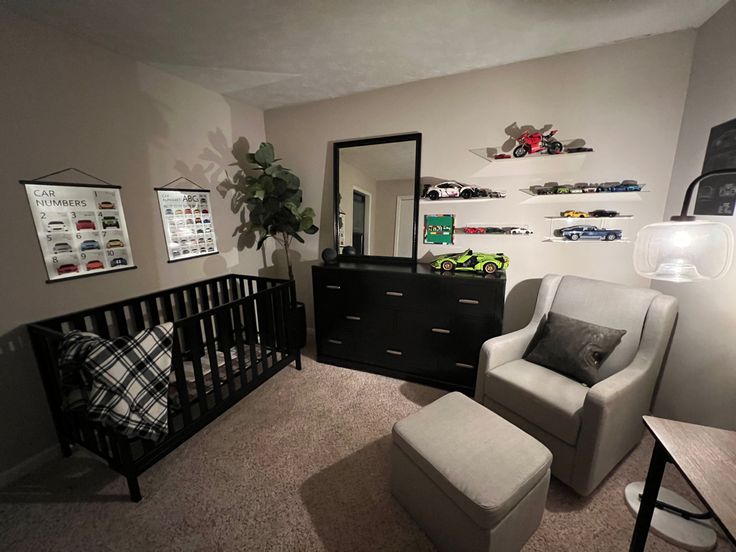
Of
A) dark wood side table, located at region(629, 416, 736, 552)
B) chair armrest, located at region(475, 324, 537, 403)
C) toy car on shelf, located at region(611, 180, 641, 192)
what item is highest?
toy car on shelf, located at region(611, 180, 641, 192)

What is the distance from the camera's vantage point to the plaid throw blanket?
1.28 m

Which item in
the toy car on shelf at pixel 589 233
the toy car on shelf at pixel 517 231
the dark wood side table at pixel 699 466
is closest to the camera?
the dark wood side table at pixel 699 466

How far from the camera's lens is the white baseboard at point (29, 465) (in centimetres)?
151

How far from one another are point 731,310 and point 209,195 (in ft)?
11.4

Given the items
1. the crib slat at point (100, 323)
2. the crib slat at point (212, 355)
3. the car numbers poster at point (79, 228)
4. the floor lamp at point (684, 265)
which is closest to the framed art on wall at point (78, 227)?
the car numbers poster at point (79, 228)

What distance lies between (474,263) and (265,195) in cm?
191

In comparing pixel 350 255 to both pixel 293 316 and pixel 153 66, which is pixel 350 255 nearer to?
pixel 293 316

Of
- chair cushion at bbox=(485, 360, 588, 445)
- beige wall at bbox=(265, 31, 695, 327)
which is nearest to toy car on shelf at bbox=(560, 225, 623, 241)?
beige wall at bbox=(265, 31, 695, 327)

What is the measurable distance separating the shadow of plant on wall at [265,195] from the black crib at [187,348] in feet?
1.79

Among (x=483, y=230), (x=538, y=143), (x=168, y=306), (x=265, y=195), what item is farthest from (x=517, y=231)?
(x=168, y=306)

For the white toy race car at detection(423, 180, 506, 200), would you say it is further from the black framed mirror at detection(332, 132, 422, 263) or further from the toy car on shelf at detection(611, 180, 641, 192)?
the toy car on shelf at detection(611, 180, 641, 192)

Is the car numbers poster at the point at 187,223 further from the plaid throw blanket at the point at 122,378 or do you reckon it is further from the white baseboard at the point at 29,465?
the white baseboard at the point at 29,465

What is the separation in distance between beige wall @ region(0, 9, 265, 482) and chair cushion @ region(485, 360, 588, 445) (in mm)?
2488

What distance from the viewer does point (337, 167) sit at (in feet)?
9.16
